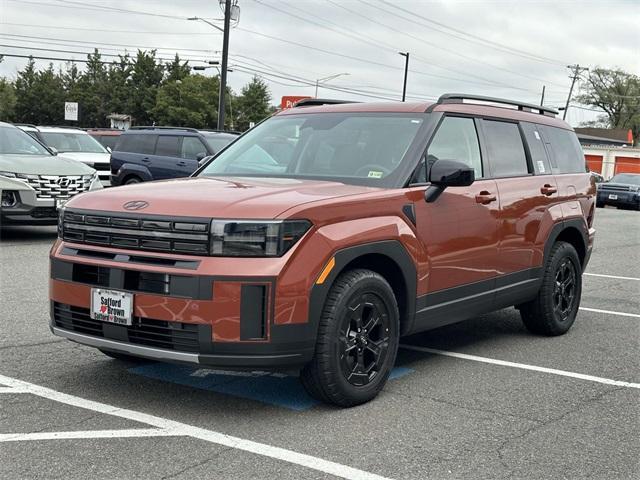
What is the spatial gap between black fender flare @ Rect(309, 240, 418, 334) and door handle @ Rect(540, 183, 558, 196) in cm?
212

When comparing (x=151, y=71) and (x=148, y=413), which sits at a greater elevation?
(x=151, y=71)

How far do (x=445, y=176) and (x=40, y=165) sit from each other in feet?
28.3

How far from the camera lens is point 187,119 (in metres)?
86.4

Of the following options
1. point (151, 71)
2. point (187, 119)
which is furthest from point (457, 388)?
point (151, 71)

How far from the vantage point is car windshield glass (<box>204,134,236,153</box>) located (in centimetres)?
1722

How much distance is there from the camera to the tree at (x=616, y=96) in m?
105

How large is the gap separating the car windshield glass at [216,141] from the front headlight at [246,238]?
13018 mm

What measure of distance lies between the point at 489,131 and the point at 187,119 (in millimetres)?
82498

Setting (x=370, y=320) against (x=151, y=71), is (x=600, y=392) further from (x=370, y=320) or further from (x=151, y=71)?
(x=151, y=71)

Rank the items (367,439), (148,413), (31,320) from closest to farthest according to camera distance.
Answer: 1. (367,439)
2. (148,413)
3. (31,320)

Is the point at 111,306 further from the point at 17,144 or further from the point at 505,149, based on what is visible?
the point at 17,144

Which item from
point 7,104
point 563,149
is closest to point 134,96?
point 7,104

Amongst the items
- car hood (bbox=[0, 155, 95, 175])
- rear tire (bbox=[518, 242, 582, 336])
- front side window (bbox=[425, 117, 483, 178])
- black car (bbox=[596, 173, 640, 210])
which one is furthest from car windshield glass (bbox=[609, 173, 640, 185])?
front side window (bbox=[425, 117, 483, 178])

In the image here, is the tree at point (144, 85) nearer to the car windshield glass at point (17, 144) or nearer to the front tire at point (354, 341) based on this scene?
the car windshield glass at point (17, 144)
